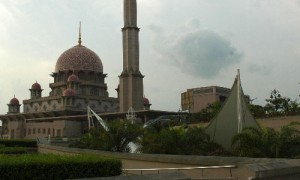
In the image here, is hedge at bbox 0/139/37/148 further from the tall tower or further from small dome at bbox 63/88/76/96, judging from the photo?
small dome at bbox 63/88/76/96

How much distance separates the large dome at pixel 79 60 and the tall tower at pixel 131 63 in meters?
21.7

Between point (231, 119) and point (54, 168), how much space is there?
50.5 feet

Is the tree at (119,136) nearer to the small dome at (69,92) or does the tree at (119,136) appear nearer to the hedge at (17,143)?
the hedge at (17,143)

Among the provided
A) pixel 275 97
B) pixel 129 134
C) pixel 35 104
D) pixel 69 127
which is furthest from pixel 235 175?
pixel 35 104

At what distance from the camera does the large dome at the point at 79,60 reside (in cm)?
7244

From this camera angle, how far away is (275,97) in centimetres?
3791

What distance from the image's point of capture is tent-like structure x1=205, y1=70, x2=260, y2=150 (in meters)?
21.8

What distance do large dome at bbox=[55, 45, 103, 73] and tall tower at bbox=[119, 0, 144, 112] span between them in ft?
71.3

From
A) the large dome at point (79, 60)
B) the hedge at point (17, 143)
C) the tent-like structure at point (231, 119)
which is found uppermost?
the large dome at point (79, 60)

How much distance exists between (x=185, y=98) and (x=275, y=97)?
5064 cm

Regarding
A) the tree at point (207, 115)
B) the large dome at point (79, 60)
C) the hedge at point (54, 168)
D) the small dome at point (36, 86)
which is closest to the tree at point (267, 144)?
the hedge at point (54, 168)

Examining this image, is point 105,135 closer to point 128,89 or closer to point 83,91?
point 128,89

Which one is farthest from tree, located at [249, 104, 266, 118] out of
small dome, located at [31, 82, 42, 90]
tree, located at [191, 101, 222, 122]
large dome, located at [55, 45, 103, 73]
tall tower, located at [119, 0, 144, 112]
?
small dome, located at [31, 82, 42, 90]

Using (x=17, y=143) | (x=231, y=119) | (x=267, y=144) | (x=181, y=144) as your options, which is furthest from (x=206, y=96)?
(x=267, y=144)
